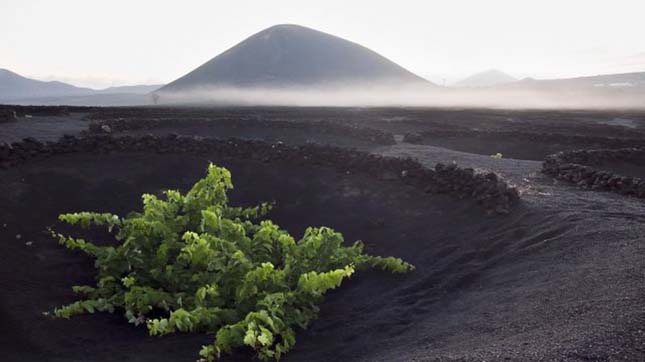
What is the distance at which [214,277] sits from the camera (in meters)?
7.52

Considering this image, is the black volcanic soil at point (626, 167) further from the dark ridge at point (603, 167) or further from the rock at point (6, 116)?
the rock at point (6, 116)

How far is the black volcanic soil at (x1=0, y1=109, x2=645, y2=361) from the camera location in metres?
5.94

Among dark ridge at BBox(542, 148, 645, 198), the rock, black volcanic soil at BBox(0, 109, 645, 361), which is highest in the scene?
the rock

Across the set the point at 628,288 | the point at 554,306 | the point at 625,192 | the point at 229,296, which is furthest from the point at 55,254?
the point at 625,192

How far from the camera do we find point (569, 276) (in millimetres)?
7332

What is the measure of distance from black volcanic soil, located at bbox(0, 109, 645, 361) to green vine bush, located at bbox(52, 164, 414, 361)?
1.21 ft

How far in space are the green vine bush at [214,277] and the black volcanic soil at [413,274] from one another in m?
0.37

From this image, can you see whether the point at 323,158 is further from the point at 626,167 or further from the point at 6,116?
the point at 6,116

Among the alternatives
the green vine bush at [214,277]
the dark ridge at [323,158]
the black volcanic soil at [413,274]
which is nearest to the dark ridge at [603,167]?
the black volcanic soil at [413,274]

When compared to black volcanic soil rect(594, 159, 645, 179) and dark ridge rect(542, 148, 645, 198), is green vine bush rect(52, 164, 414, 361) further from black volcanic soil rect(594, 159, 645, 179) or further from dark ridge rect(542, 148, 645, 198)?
black volcanic soil rect(594, 159, 645, 179)

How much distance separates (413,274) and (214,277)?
369 cm

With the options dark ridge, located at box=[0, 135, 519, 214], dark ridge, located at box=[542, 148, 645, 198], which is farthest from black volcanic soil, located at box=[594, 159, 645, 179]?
dark ridge, located at box=[0, 135, 519, 214]

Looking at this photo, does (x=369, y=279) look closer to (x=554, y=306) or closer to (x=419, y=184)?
(x=554, y=306)

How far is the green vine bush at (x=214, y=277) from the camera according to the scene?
668 centimetres
